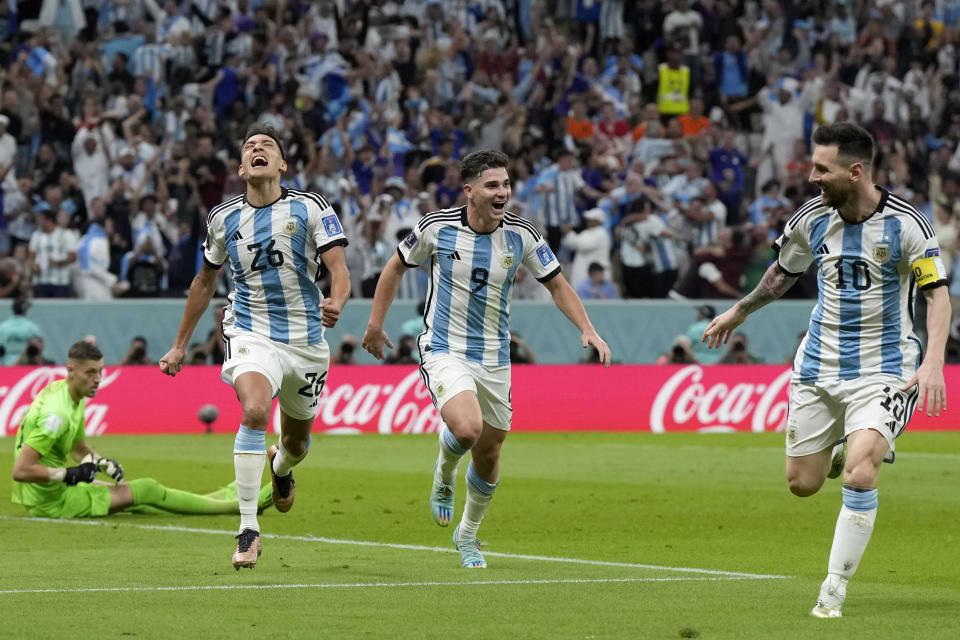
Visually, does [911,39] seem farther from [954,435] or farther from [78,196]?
[78,196]

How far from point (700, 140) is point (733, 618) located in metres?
20.0

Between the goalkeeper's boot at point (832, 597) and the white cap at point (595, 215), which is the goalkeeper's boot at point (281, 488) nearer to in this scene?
the goalkeeper's boot at point (832, 597)

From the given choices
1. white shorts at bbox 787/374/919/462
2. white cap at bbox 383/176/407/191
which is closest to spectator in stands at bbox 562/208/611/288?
white cap at bbox 383/176/407/191

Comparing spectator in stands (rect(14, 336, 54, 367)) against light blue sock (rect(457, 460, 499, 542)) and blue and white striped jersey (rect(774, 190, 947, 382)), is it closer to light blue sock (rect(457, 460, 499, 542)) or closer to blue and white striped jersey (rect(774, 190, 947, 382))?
light blue sock (rect(457, 460, 499, 542))

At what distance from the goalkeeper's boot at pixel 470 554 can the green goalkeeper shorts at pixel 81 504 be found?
4155 millimetres

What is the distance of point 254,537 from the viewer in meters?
9.48

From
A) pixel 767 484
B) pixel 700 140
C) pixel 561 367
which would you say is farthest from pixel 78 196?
pixel 767 484

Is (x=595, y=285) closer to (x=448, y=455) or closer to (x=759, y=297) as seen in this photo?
(x=448, y=455)

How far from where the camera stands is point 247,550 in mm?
9406

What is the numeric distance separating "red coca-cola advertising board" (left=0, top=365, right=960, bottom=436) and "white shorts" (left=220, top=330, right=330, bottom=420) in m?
11.8

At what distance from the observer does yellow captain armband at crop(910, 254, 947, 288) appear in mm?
8180

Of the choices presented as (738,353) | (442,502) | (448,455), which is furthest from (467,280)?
(738,353)

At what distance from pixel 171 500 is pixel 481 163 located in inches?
192

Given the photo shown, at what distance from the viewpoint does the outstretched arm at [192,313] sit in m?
10.5
